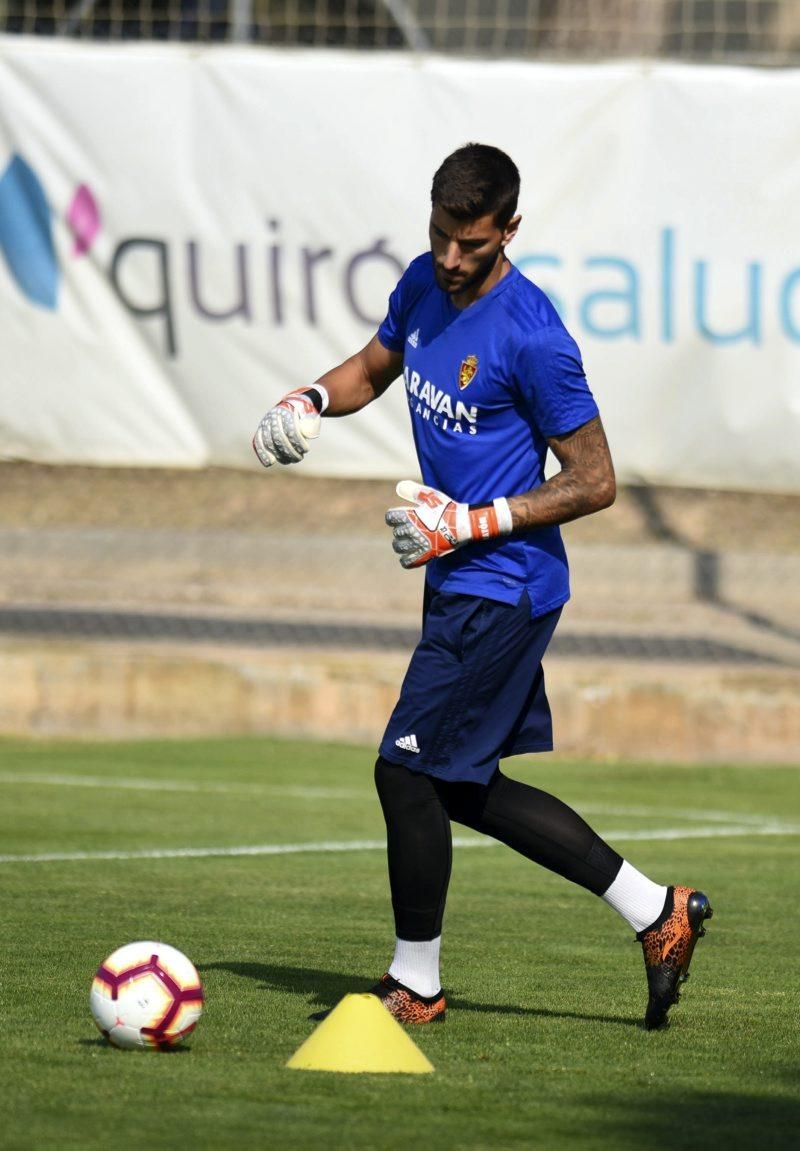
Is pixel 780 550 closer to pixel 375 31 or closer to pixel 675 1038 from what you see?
pixel 375 31

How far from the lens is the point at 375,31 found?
18.0m

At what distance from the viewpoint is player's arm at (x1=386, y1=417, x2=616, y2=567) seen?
5215 mm

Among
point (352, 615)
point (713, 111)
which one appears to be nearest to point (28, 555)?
point (352, 615)

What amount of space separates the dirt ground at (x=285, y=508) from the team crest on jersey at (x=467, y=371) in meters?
16.5

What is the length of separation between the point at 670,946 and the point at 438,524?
3.95 ft

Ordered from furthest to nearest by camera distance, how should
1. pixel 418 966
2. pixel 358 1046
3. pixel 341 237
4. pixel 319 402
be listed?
pixel 341 237 < pixel 319 402 < pixel 418 966 < pixel 358 1046

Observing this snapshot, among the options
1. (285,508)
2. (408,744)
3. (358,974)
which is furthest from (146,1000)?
(285,508)

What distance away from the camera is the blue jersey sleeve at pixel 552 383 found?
17.3ft

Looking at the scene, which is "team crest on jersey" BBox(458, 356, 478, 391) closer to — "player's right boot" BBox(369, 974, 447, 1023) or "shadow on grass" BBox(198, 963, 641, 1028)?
"player's right boot" BBox(369, 974, 447, 1023)

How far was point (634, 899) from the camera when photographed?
18.0 feet

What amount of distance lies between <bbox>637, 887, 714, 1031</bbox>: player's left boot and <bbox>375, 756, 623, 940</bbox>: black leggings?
6.5 inches

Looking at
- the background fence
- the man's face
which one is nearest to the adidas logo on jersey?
the man's face

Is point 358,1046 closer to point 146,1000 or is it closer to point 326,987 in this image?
point 146,1000

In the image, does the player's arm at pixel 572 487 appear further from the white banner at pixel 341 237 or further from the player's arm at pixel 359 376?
the white banner at pixel 341 237
